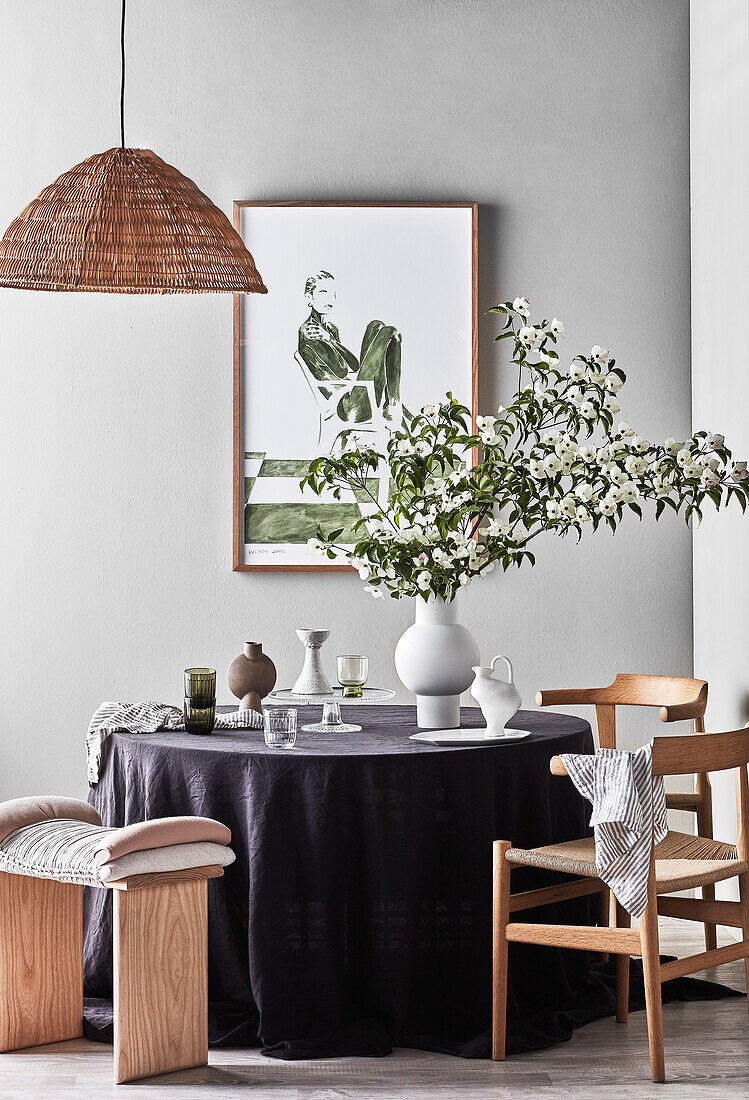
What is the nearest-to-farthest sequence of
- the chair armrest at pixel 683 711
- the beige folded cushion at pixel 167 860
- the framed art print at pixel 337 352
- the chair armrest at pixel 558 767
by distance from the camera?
the beige folded cushion at pixel 167 860
the chair armrest at pixel 558 767
the chair armrest at pixel 683 711
the framed art print at pixel 337 352

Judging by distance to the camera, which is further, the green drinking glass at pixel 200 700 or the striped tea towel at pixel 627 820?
the green drinking glass at pixel 200 700

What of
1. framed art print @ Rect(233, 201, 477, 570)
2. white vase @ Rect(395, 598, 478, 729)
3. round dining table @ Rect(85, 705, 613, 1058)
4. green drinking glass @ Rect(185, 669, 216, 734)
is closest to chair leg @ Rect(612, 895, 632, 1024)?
round dining table @ Rect(85, 705, 613, 1058)

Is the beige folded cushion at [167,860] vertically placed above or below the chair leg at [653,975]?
above

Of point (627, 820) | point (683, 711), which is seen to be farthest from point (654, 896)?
point (683, 711)

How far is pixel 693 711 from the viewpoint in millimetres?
3355

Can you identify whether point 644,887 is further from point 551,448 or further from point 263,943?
point 551,448

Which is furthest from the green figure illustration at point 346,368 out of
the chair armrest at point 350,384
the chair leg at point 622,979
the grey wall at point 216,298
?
the chair leg at point 622,979

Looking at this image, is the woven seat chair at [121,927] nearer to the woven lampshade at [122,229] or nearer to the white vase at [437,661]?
the white vase at [437,661]

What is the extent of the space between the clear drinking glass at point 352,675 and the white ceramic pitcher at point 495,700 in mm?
473

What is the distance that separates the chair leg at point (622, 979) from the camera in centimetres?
302

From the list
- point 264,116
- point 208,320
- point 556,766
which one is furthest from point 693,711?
point 264,116

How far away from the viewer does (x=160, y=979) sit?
270 cm

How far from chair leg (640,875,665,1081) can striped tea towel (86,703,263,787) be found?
1.14 m

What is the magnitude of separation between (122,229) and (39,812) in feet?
4.60
